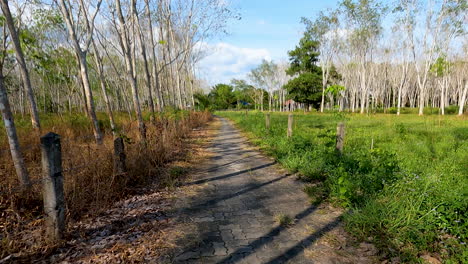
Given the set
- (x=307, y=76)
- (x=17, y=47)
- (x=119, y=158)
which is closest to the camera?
(x=119, y=158)

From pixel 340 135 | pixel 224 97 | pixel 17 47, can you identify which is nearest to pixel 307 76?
pixel 340 135

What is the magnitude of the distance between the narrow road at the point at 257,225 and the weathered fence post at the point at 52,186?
1381 millimetres

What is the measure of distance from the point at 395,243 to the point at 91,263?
3261 millimetres

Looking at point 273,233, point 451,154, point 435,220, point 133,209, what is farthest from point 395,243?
point 451,154

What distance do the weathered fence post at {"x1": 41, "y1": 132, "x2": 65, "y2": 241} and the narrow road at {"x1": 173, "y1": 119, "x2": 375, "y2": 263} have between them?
1.38 meters

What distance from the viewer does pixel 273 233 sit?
2840 mm

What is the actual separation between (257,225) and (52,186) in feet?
8.14

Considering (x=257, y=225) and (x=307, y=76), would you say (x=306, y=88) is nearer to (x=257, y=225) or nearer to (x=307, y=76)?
(x=307, y=76)

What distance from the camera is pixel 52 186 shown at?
2.41 meters

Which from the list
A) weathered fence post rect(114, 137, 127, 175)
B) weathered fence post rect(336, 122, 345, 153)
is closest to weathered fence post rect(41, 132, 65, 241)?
weathered fence post rect(114, 137, 127, 175)

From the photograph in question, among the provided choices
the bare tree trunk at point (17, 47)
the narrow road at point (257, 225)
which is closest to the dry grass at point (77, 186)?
the narrow road at point (257, 225)

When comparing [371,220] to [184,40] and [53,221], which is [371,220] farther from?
[184,40]

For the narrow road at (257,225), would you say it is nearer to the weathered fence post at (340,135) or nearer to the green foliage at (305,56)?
the weathered fence post at (340,135)

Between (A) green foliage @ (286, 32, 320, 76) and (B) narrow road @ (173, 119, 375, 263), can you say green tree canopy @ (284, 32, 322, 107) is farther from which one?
(B) narrow road @ (173, 119, 375, 263)
